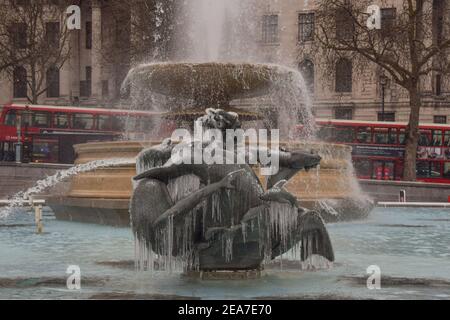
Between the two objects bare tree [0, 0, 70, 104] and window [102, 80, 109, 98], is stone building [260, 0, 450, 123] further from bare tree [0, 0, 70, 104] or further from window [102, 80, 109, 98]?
bare tree [0, 0, 70, 104]

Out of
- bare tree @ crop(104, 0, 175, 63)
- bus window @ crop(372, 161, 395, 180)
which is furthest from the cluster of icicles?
bare tree @ crop(104, 0, 175, 63)

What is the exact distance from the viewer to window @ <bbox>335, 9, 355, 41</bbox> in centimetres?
3822

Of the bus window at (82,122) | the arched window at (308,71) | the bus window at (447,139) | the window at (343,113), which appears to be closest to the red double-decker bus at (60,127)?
the bus window at (82,122)

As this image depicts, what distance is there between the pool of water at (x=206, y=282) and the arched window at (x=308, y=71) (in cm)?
5075

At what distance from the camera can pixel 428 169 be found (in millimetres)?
43094

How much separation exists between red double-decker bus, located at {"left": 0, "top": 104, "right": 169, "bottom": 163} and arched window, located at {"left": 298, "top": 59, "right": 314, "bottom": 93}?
25.7 meters

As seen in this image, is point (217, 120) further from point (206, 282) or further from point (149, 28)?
point (149, 28)

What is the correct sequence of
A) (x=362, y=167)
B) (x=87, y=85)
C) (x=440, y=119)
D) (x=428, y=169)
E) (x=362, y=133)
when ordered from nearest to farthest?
(x=362, y=133) < (x=362, y=167) < (x=428, y=169) < (x=440, y=119) < (x=87, y=85)

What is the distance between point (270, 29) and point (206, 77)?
48.6 meters

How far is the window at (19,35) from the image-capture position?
51713 millimetres

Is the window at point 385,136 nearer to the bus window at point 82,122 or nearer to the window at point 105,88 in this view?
the bus window at point 82,122

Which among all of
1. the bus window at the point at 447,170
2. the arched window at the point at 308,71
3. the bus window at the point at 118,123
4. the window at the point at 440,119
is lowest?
the bus window at the point at 447,170

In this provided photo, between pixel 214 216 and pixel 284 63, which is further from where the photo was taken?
pixel 284 63

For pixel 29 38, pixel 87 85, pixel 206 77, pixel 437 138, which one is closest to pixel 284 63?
pixel 29 38
